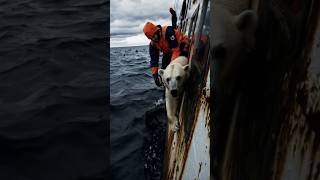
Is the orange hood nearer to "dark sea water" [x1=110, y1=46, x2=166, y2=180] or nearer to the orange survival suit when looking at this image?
the orange survival suit

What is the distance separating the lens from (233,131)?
56.6 inches

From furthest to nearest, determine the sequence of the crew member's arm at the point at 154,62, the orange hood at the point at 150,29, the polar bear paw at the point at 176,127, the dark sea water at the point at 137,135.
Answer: the dark sea water at the point at 137,135 → the crew member's arm at the point at 154,62 → the orange hood at the point at 150,29 → the polar bear paw at the point at 176,127

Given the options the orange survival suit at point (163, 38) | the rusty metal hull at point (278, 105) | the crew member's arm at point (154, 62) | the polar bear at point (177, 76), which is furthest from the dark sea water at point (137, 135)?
the rusty metal hull at point (278, 105)

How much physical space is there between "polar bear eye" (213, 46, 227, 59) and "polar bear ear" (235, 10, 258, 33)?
3.8 inches

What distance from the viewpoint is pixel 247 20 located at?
1.28 metres

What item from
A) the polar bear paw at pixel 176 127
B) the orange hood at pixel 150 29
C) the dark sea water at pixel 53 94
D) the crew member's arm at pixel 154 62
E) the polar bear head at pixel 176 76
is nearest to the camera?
the polar bear head at pixel 176 76

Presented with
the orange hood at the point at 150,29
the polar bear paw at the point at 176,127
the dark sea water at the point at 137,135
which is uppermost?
the orange hood at the point at 150,29

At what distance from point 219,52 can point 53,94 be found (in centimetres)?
409

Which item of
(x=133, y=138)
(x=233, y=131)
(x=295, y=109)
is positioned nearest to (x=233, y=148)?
(x=233, y=131)

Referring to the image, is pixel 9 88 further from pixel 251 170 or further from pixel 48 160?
pixel 251 170

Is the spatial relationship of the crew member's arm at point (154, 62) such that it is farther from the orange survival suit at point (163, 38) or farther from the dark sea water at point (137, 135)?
the dark sea water at point (137, 135)

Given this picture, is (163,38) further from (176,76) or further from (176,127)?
(176,76)

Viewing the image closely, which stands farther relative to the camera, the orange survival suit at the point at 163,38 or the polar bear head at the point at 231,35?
the orange survival suit at the point at 163,38

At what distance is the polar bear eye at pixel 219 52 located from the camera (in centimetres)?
133
